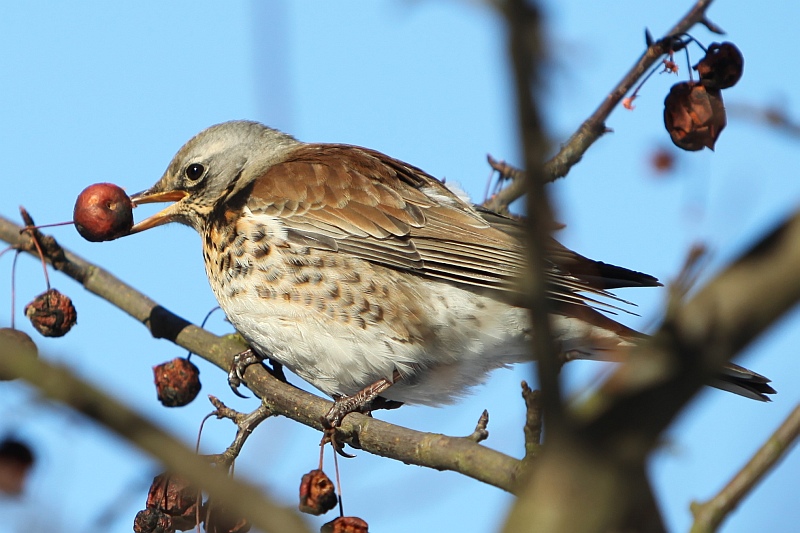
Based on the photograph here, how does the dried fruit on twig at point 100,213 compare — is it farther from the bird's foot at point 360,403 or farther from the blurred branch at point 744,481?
the blurred branch at point 744,481

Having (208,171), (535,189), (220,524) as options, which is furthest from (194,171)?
(535,189)

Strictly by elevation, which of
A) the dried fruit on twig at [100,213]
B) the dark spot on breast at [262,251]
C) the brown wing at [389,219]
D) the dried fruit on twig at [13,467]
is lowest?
the dried fruit on twig at [13,467]

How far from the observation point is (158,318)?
5254 mm

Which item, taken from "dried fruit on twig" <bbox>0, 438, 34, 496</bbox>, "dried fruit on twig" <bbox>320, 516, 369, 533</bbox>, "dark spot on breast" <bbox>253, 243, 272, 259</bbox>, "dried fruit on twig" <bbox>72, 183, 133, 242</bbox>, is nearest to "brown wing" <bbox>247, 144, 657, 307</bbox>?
"dark spot on breast" <bbox>253, 243, 272, 259</bbox>

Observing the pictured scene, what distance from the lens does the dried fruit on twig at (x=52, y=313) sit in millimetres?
4777

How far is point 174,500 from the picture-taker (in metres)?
3.95

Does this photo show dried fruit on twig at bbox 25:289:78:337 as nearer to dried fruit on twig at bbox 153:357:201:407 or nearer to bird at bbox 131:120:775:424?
dried fruit on twig at bbox 153:357:201:407

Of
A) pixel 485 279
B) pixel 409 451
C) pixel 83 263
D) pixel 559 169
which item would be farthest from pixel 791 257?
pixel 83 263

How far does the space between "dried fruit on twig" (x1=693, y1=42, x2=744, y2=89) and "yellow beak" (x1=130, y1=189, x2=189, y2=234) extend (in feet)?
10.5

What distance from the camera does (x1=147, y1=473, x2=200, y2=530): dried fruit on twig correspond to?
3.94 m

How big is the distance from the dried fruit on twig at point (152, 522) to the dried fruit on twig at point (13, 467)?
757 mm

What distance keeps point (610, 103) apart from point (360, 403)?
1.98m

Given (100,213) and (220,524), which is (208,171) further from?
(220,524)

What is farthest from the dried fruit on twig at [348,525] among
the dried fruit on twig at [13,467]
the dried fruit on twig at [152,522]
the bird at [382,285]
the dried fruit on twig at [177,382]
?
the dried fruit on twig at [177,382]
